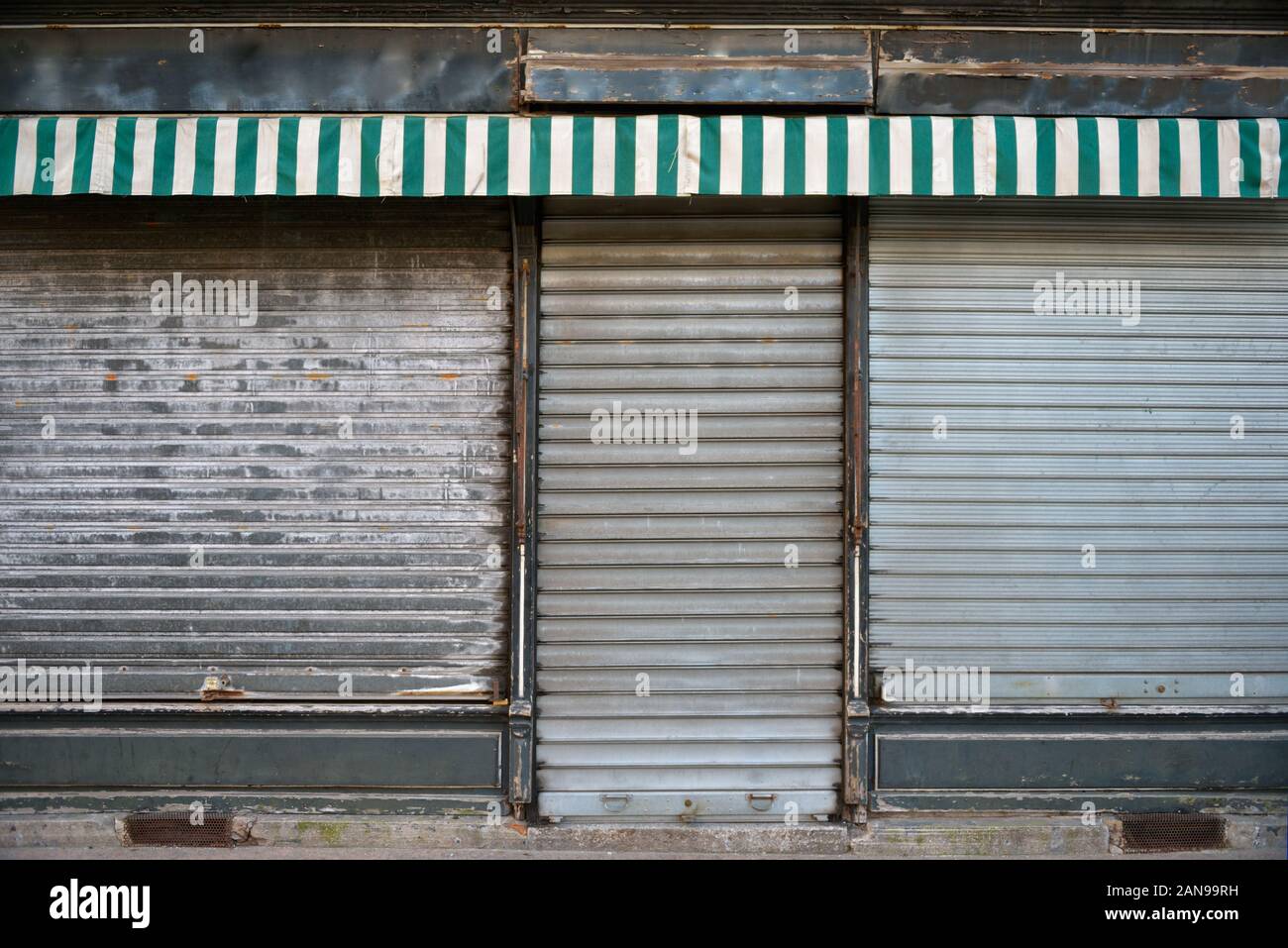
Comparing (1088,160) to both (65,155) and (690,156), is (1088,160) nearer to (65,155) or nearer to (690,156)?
(690,156)

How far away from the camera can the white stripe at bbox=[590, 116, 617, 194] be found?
5.87 metres

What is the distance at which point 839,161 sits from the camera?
5898mm

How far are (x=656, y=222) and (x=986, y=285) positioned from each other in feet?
7.15

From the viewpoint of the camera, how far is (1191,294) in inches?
252

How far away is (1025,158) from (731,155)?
5.79ft

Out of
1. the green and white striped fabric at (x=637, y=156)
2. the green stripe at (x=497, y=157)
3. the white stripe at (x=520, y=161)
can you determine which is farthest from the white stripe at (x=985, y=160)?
the green stripe at (x=497, y=157)

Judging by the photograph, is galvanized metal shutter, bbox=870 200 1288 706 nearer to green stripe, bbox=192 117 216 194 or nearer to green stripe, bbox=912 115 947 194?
green stripe, bbox=912 115 947 194

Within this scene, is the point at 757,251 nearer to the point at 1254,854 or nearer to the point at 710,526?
the point at 710,526

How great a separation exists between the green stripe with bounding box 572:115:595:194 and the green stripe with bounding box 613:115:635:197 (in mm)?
136

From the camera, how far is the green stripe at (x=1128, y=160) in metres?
5.91

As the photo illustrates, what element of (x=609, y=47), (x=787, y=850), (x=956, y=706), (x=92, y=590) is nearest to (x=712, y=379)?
(x=609, y=47)

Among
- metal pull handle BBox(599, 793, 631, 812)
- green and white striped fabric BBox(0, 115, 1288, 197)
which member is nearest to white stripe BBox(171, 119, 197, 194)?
green and white striped fabric BBox(0, 115, 1288, 197)

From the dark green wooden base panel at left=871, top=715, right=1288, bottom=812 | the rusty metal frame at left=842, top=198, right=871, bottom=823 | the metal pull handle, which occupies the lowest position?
the metal pull handle

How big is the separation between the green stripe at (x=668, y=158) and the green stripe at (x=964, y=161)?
65.7 inches
